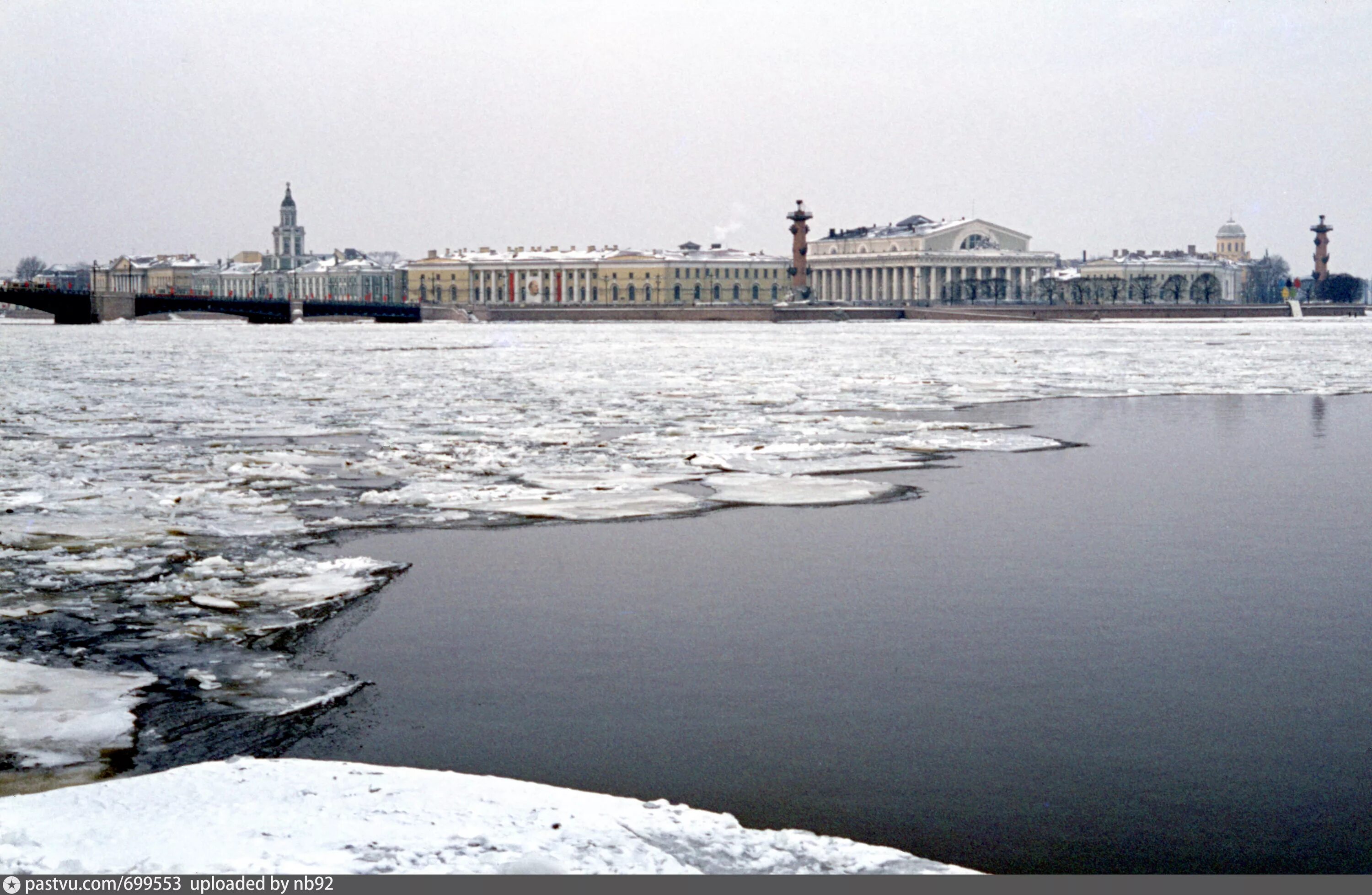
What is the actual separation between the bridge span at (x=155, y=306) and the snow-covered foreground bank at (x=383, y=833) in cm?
6388

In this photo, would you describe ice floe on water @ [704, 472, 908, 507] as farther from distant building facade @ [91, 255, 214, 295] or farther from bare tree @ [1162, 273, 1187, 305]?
distant building facade @ [91, 255, 214, 295]

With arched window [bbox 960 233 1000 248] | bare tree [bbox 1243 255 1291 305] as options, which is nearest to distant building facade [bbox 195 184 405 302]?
arched window [bbox 960 233 1000 248]

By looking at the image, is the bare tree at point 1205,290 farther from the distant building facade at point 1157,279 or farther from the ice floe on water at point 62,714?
the ice floe on water at point 62,714

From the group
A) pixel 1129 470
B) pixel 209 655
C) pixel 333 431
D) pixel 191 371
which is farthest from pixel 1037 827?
pixel 191 371

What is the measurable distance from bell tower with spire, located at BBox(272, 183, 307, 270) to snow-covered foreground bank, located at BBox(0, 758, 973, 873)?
525 feet

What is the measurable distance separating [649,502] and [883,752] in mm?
4249

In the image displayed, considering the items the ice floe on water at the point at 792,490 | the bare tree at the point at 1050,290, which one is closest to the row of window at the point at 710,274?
the bare tree at the point at 1050,290

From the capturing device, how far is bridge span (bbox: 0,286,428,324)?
6562cm

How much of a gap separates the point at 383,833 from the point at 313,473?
21.2ft

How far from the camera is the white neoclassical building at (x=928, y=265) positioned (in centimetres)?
11438

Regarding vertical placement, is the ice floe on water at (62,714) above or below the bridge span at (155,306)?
below

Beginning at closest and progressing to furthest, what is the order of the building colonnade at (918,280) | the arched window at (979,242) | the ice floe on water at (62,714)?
the ice floe on water at (62,714), the building colonnade at (918,280), the arched window at (979,242)

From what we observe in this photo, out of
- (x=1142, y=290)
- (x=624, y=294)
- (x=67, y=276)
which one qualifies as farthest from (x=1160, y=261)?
(x=67, y=276)

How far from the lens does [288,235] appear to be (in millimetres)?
160625
